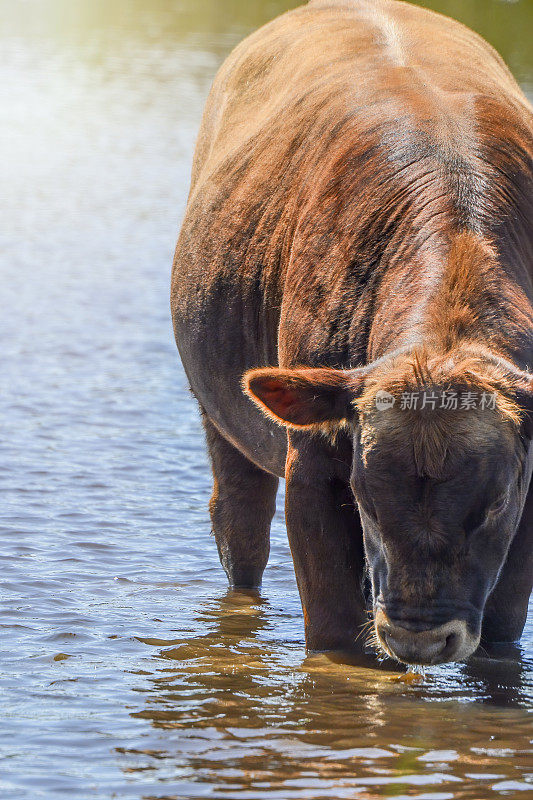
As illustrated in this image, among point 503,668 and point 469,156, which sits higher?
point 469,156

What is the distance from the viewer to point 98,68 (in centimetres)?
3297

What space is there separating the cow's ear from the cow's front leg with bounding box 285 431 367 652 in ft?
1.15

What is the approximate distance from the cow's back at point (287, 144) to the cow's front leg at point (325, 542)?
38cm

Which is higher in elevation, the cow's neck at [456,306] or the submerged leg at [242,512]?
the cow's neck at [456,306]

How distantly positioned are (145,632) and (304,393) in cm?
203

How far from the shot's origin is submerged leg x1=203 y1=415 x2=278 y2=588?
7.07m

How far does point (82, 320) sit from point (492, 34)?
50.2 ft

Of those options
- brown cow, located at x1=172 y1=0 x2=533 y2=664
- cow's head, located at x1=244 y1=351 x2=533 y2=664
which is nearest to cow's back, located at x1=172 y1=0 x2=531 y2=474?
brown cow, located at x1=172 y1=0 x2=533 y2=664

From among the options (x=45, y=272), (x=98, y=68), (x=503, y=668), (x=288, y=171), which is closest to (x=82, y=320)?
(x=45, y=272)

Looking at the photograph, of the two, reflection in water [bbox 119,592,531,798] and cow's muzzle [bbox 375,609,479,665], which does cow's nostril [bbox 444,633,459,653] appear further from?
reflection in water [bbox 119,592,531,798]

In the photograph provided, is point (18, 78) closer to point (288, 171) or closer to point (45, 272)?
point (45, 272)

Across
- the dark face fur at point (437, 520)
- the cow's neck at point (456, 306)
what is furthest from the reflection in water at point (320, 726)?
the cow's neck at point (456, 306)

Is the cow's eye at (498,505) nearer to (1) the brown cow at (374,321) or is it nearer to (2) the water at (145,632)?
(1) the brown cow at (374,321)

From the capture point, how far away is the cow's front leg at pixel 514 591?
16.9 ft
